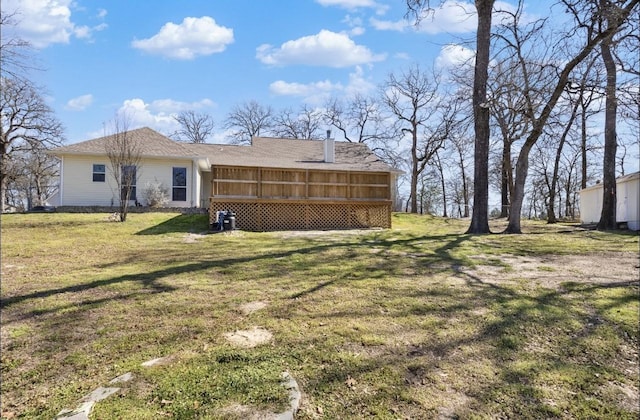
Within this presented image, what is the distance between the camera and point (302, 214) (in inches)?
503

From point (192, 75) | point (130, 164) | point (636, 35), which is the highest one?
point (192, 75)

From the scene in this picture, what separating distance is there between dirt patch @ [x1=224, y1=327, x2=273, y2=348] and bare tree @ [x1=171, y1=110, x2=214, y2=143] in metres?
37.2

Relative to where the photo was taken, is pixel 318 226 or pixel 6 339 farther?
pixel 318 226

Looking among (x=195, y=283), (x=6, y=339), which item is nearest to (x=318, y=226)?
(x=195, y=283)

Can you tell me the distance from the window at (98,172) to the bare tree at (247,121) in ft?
69.0

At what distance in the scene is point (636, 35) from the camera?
6.94 m

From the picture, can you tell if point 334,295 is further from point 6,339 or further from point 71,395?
point 6,339

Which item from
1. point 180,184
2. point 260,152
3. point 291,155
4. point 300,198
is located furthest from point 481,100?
point 180,184

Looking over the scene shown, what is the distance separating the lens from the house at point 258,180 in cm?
1215

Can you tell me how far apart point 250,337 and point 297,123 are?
3443 cm

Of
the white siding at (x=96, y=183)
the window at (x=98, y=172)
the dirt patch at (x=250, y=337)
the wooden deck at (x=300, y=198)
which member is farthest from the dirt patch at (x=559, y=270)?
the window at (x=98, y=172)

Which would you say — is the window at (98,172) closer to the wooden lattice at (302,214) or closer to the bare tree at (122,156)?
the bare tree at (122,156)

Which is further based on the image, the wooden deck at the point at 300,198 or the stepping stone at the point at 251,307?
the wooden deck at the point at 300,198

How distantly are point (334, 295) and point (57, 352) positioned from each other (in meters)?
2.59
